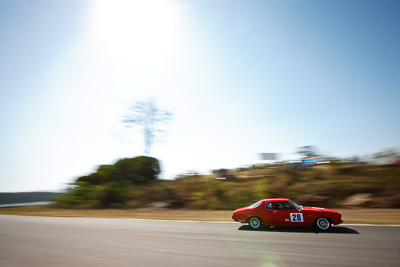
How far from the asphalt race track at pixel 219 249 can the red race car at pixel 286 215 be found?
0.40 metres

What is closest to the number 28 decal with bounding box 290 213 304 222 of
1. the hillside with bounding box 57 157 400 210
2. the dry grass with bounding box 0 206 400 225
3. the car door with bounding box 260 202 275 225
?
the car door with bounding box 260 202 275 225

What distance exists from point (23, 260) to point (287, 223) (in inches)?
334

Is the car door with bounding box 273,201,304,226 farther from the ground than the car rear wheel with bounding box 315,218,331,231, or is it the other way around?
the car door with bounding box 273,201,304,226

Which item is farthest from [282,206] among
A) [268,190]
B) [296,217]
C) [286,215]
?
[268,190]

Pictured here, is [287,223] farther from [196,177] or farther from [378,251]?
[196,177]

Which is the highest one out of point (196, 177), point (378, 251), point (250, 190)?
point (196, 177)

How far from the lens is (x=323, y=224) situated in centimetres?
852

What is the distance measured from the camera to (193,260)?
211 inches

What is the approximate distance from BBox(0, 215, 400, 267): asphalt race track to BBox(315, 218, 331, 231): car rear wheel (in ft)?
1.02

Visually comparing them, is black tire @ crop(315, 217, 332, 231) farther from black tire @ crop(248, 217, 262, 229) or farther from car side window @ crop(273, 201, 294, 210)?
black tire @ crop(248, 217, 262, 229)

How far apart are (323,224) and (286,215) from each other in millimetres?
1285

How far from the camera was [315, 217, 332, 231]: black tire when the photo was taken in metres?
8.46

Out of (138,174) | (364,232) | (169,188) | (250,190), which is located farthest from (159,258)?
(138,174)

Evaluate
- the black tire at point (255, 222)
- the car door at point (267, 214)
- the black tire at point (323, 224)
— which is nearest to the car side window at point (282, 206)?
the car door at point (267, 214)
